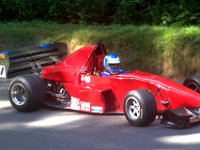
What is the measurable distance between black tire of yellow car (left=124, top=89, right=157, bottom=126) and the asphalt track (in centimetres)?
13

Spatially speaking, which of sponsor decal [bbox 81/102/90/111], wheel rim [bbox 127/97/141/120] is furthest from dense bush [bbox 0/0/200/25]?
wheel rim [bbox 127/97/141/120]

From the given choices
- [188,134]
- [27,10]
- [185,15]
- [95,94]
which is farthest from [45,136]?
[27,10]

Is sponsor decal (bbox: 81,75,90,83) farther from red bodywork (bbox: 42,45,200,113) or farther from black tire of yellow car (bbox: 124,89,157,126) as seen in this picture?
black tire of yellow car (bbox: 124,89,157,126)

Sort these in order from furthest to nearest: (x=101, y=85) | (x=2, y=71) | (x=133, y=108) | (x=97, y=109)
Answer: (x=2, y=71)
(x=101, y=85)
(x=97, y=109)
(x=133, y=108)

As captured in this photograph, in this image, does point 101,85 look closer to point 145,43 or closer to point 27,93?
point 27,93

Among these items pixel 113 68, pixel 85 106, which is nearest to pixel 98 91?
pixel 85 106

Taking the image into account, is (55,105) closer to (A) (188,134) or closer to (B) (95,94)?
(B) (95,94)

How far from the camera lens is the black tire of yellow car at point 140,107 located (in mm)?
8086

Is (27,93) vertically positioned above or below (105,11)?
below

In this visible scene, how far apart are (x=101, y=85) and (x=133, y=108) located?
1.03 metres

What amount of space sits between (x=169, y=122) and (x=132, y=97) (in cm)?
66

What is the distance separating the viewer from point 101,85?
9234 millimetres

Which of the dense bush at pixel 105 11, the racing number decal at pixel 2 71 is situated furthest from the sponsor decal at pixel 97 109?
the dense bush at pixel 105 11

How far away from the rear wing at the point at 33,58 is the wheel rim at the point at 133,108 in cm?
281
